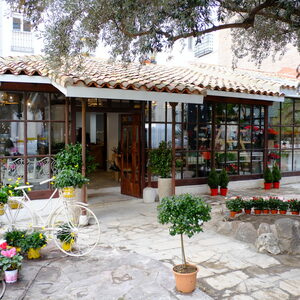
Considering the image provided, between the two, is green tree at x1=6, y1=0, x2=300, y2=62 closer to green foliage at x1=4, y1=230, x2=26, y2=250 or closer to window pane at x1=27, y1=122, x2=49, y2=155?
window pane at x1=27, y1=122, x2=49, y2=155

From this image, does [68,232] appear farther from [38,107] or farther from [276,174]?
[276,174]

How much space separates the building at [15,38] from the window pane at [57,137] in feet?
37.1

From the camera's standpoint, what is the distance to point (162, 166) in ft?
29.1

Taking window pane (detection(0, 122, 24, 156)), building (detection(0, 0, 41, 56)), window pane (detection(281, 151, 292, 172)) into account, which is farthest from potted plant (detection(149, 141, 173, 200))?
building (detection(0, 0, 41, 56))

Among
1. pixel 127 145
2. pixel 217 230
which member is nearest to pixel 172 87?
pixel 127 145

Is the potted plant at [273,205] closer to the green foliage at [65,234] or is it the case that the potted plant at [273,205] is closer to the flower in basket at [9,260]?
the green foliage at [65,234]

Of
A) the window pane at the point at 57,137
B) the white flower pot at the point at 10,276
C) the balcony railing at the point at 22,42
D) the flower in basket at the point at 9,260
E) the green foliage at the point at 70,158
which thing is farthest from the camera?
the balcony railing at the point at 22,42

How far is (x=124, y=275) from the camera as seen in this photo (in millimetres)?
4543

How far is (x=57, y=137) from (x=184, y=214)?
5.12 meters

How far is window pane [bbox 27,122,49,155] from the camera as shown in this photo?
7945 mm

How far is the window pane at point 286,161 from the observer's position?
497 inches

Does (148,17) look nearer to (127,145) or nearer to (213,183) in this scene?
(127,145)

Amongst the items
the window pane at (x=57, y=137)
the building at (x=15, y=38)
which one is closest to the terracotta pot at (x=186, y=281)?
the window pane at (x=57, y=137)

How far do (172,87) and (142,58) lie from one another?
1107 mm
